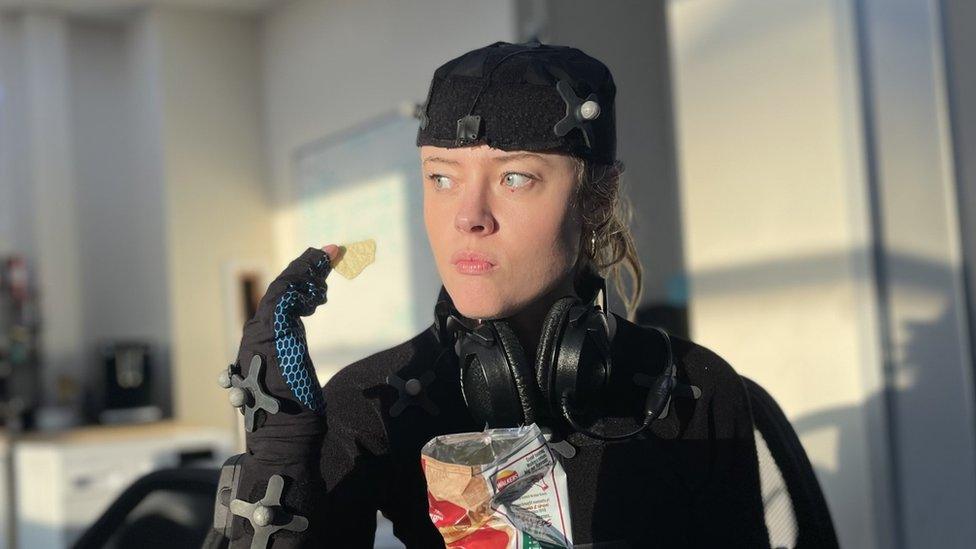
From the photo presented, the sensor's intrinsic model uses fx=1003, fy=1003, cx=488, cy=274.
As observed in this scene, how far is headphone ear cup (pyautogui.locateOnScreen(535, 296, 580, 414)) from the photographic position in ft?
3.08

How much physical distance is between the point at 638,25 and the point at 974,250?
1.49 m

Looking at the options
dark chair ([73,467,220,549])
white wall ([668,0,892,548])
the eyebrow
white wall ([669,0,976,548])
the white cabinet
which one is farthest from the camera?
the white cabinet

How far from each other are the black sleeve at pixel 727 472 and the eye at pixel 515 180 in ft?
1.04

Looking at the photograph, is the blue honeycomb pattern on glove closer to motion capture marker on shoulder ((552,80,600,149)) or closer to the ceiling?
motion capture marker on shoulder ((552,80,600,149))

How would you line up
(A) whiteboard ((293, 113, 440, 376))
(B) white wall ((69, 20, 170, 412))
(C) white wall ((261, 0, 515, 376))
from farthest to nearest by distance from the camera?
(B) white wall ((69, 20, 170, 412)) < (A) whiteboard ((293, 113, 440, 376)) < (C) white wall ((261, 0, 515, 376))

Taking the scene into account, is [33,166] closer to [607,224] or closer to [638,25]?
[638,25]

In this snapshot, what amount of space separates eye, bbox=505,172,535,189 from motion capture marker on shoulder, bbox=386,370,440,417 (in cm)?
22

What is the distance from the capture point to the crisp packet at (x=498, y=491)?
0.69m

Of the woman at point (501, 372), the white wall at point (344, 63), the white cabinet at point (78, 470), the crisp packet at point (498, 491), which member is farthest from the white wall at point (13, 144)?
the crisp packet at point (498, 491)

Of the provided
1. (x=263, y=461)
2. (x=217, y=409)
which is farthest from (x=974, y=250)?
(x=217, y=409)

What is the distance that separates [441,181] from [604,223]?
194 millimetres

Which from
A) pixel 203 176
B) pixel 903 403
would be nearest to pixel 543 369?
pixel 903 403

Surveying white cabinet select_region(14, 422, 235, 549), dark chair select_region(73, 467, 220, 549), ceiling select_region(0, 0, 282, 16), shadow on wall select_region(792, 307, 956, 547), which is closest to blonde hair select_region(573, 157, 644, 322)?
dark chair select_region(73, 467, 220, 549)

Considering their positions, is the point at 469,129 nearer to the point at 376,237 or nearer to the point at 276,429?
the point at 276,429
